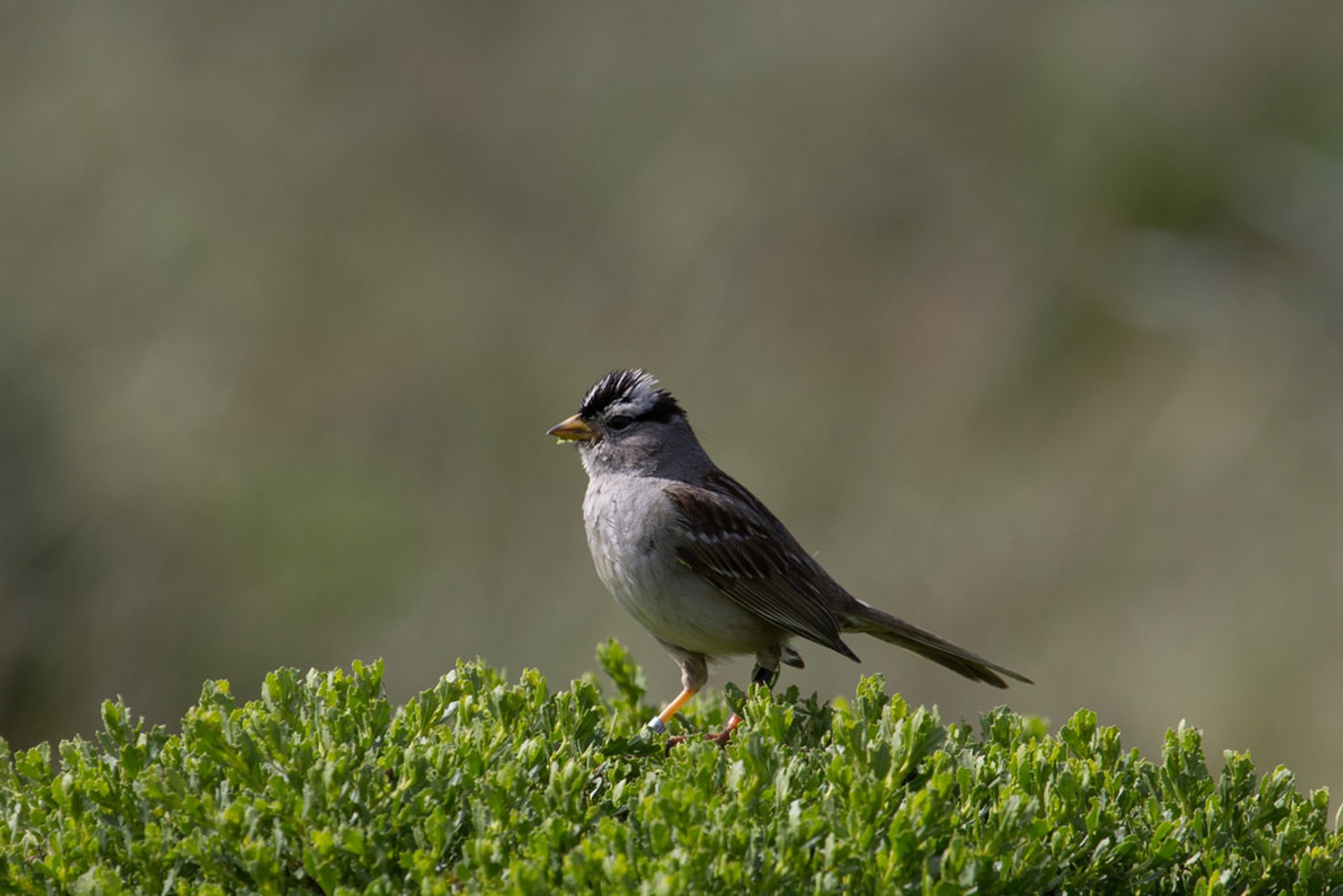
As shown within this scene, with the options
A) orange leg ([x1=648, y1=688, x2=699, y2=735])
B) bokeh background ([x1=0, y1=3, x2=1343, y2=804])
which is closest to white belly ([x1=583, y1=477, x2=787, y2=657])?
orange leg ([x1=648, y1=688, x2=699, y2=735])

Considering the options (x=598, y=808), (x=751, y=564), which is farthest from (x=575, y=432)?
(x=598, y=808)

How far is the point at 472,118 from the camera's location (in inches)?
598

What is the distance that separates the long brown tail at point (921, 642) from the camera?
4.90 meters

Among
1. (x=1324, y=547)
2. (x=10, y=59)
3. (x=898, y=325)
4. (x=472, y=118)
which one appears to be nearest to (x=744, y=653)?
(x=1324, y=547)

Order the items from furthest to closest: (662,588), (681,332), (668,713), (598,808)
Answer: (681,332)
(662,588)
(668,713)
(598,808)

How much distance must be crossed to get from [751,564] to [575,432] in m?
0.96

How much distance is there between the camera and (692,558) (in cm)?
492

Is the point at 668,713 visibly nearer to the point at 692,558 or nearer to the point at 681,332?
the point at 692,558

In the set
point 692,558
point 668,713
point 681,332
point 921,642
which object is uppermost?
point 681,332

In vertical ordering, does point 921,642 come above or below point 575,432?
below

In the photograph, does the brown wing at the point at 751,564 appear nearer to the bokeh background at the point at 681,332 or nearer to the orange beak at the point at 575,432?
the orange beak at the point at 575,432

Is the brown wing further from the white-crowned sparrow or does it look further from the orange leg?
the orange leg

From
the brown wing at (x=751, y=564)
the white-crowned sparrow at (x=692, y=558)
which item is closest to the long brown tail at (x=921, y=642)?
the white-crowned sparrow at (x=692, y=558)

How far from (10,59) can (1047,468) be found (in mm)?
12420
